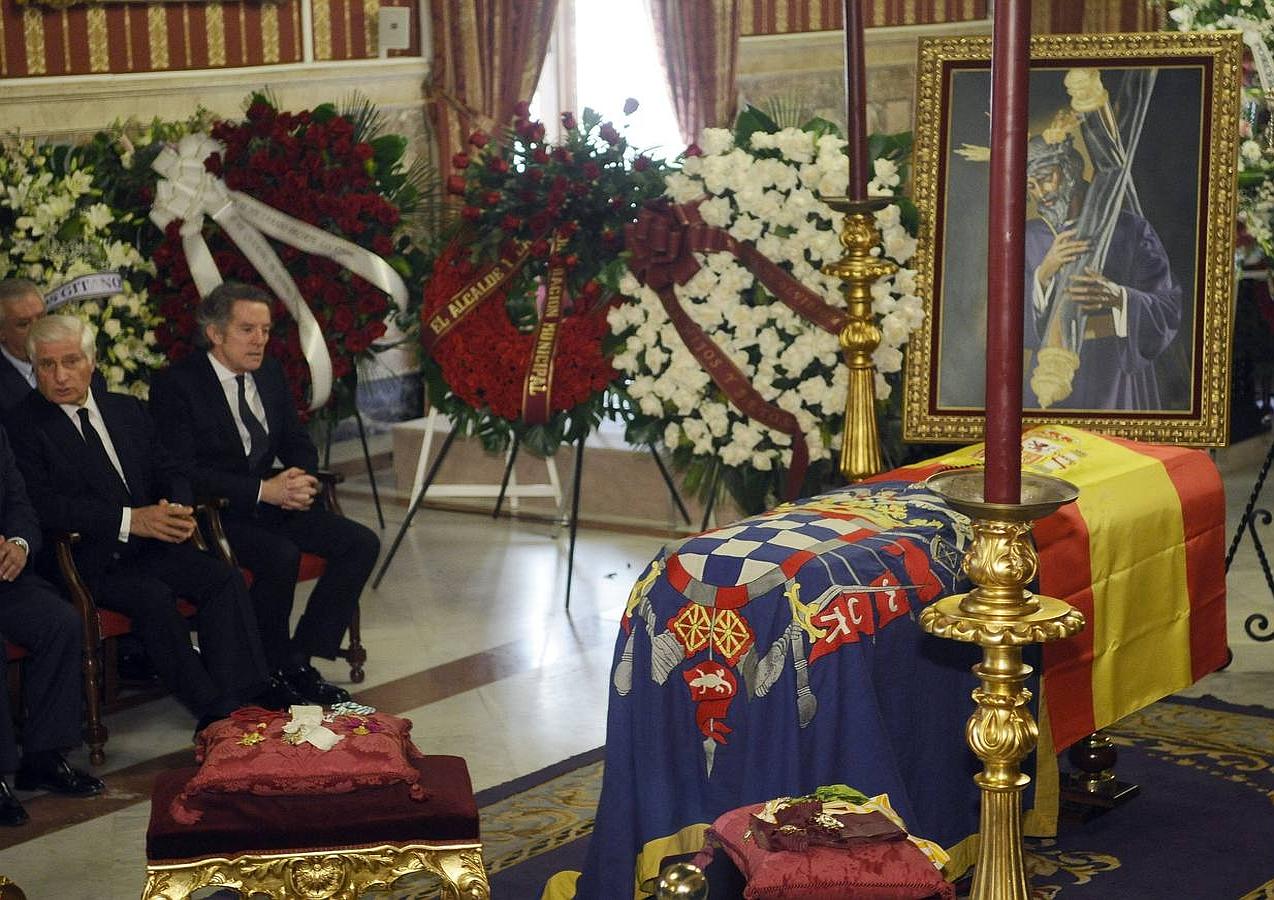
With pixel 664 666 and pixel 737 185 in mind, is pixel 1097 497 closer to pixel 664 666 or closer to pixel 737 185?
pixel 664 666

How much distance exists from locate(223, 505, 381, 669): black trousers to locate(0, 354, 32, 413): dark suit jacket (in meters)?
0.71

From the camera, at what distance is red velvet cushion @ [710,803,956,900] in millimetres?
2613

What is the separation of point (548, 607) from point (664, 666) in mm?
3192

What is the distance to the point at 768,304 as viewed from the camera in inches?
213

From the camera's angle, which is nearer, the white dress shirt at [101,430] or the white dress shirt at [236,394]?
the white dress shirt at [101,430]

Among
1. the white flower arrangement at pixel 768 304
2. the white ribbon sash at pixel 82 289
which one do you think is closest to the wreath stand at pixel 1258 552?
the white flower arrangement at pixel 768 304

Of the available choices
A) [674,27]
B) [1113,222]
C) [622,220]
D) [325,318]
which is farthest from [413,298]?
[674,27]

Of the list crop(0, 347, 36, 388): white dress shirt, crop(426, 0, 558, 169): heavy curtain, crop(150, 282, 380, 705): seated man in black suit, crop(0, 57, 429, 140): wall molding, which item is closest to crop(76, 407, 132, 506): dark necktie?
crop(150, 282, 380, 705): seated man in black suit

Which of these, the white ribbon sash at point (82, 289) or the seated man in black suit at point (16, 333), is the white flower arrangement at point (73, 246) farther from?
the seated man in black suit at point (16, 333)

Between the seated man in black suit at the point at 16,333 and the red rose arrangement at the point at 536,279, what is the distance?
4.44 ft

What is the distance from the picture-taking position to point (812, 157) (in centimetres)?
530

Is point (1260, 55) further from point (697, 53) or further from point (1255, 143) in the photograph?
point (697, 53)

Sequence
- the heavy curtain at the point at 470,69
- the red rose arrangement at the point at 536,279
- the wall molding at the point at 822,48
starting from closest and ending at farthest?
the red rose arrangement at the point at 536,279, the heavy curtain at the point at 470,69, the wall molding at the point at 822,48

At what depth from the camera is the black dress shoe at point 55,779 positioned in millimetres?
4820
